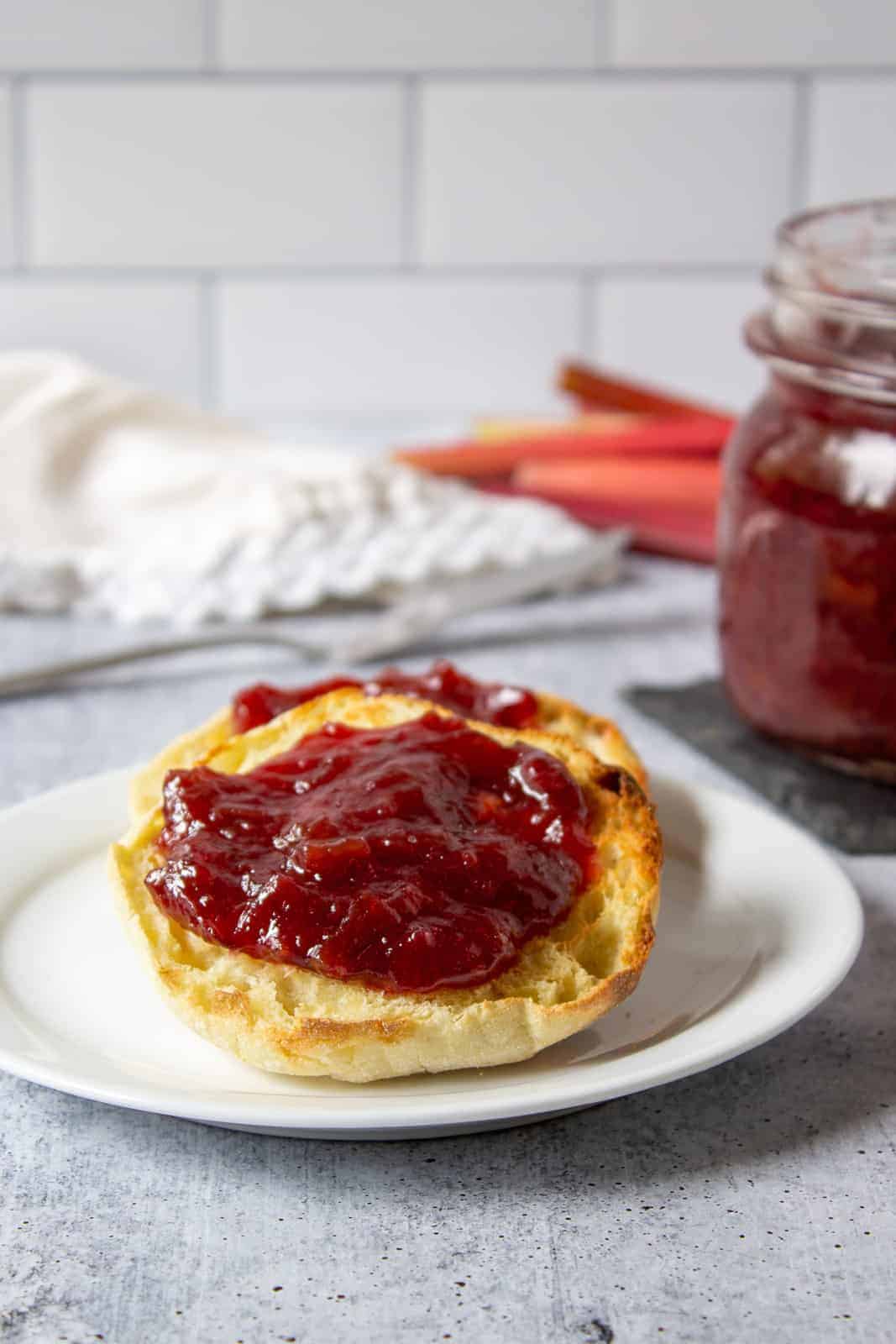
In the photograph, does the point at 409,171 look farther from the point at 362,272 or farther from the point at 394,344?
the point at 394,344

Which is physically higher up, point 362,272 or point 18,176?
point 18,176

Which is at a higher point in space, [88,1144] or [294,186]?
[294,186]

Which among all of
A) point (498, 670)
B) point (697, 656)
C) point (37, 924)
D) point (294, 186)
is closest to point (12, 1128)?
point (37, 924)

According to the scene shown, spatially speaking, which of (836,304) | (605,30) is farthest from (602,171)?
(836,304)

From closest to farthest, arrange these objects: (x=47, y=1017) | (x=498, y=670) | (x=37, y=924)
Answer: (x=47, y=1017) → (x=37, y=924) → (x=498, y=670)

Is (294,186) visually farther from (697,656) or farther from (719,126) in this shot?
(697,656)

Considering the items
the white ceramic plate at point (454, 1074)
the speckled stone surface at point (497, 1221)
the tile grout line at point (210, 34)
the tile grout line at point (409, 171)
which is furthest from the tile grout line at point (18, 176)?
the speckled stone surface at point (497, 1221)

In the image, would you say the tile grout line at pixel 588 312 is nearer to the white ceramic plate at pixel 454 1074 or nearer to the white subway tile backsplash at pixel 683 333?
the white subway tile backsplash at pixel 683 333
